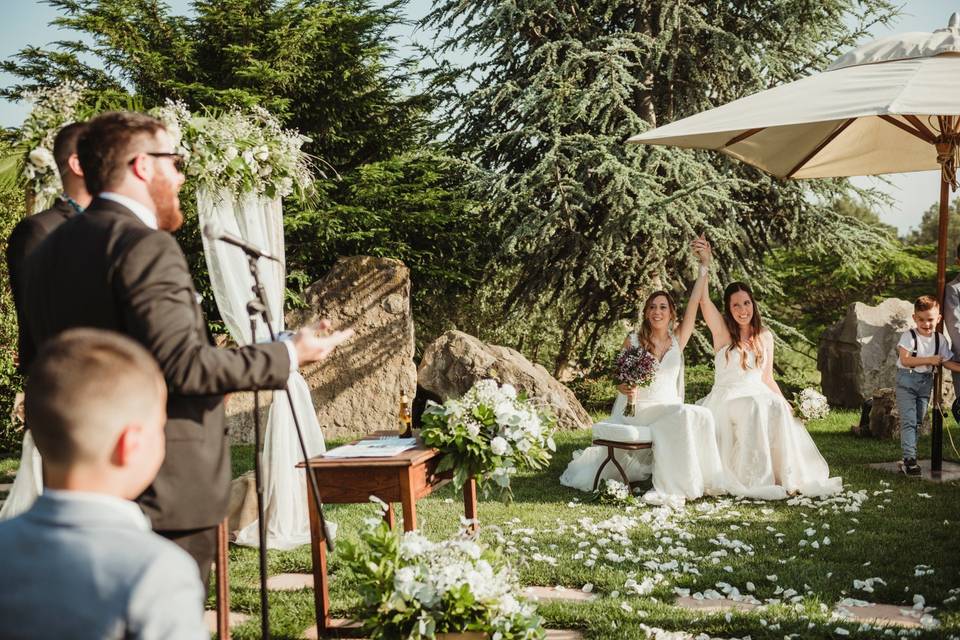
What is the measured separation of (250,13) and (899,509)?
10762mm

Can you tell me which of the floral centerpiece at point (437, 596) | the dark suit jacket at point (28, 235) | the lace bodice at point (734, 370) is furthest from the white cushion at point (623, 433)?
the dark suit jacket at point (28, 235)

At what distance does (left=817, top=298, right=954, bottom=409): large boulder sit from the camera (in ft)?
38.1

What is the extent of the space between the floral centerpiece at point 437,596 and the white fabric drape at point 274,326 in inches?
101

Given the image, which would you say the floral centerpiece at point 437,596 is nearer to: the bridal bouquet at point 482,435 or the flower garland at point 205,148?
the bridal bouquet at point 482,435

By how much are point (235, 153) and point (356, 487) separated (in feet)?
8.63

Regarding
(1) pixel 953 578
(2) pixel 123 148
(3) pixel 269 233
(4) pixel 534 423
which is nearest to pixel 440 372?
(3) pixel 269 233

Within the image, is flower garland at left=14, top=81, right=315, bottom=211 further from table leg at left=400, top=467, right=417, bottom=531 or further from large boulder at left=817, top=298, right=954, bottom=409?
→ large boulder at left=817, top=298, right=954, bottom=409

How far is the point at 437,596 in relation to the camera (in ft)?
11.1

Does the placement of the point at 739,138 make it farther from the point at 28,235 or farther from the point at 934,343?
the point at 28,235

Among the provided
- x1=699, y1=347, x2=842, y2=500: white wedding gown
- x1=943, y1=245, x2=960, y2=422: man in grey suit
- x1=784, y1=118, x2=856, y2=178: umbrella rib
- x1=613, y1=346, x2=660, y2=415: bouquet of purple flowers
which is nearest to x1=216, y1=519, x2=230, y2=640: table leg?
x1=613, y1=346, x2=660, y2=415: bouquet of purple flowers

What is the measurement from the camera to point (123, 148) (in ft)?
8.13

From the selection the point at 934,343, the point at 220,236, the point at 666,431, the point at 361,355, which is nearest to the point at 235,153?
the point at 220,236

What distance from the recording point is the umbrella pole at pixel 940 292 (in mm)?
7078

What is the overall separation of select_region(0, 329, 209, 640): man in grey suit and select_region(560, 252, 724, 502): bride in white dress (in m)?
6.09
